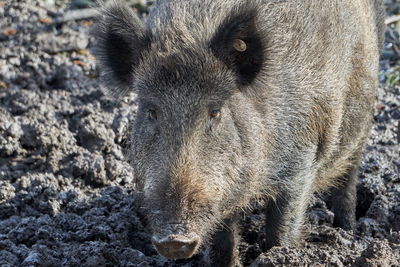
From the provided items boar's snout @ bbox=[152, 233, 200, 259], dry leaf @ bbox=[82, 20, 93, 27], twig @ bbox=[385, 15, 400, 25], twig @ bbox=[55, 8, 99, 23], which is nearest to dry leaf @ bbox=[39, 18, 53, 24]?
twig @ bbox=[55, 8, 99, 23]

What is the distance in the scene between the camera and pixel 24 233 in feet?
16.0

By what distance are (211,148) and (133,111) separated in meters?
2.45

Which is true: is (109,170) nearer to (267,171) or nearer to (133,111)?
(133,111)

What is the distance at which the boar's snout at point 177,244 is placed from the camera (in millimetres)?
3613

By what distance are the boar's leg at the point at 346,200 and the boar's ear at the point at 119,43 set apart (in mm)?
1738

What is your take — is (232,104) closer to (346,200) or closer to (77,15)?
(346,200)

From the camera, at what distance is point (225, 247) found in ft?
16.0

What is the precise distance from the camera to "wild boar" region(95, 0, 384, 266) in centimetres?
389

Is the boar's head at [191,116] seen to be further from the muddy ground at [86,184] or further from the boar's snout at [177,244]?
the muddy ground at [86,184]

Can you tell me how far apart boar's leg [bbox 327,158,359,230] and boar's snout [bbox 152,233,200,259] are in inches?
79.1

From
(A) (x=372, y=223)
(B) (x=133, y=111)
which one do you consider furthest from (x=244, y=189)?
(B) (x=133, y=111)

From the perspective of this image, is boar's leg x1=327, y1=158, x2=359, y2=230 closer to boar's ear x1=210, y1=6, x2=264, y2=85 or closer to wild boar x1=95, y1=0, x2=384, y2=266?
wild boar x1=95, y1=0, x2=384, y2=266

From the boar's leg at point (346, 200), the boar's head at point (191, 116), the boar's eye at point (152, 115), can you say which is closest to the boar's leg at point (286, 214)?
the boar's head at point (191, 116)

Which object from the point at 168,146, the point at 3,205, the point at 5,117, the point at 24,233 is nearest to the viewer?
the point at 168,146
